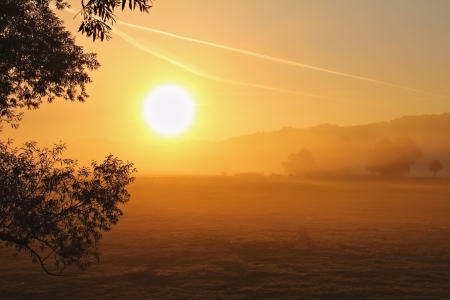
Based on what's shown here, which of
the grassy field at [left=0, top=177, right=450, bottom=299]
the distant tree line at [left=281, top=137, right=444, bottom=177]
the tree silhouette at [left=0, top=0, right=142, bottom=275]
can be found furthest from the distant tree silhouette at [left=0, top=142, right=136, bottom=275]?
the distant tree line at [left=281, top=137, right=444, bottom=177]

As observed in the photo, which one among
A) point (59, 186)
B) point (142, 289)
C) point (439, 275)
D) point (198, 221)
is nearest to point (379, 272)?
point (439, 275)

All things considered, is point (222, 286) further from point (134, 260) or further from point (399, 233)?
point (399, 233)

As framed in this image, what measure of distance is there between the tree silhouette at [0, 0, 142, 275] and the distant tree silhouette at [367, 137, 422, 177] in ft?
564

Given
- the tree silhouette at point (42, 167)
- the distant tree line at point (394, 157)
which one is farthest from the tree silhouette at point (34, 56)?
the distant tree line at point (394, 157)

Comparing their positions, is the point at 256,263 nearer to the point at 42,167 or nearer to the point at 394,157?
the point at 42,167

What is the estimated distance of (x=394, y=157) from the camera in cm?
18012

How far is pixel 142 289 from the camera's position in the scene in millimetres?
23750

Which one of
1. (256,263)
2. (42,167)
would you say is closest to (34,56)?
(42,167)

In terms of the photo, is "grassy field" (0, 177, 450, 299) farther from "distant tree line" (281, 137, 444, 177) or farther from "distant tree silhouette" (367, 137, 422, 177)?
"distant tree silhouette" (367, 137, 422, 177)

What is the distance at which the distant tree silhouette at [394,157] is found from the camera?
6944 inches

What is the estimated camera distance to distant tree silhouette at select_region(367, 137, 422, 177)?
176 meters

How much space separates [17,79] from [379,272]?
2348 cm

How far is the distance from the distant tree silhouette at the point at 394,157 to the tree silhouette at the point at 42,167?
17179 cm

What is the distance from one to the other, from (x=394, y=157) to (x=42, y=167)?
182m
